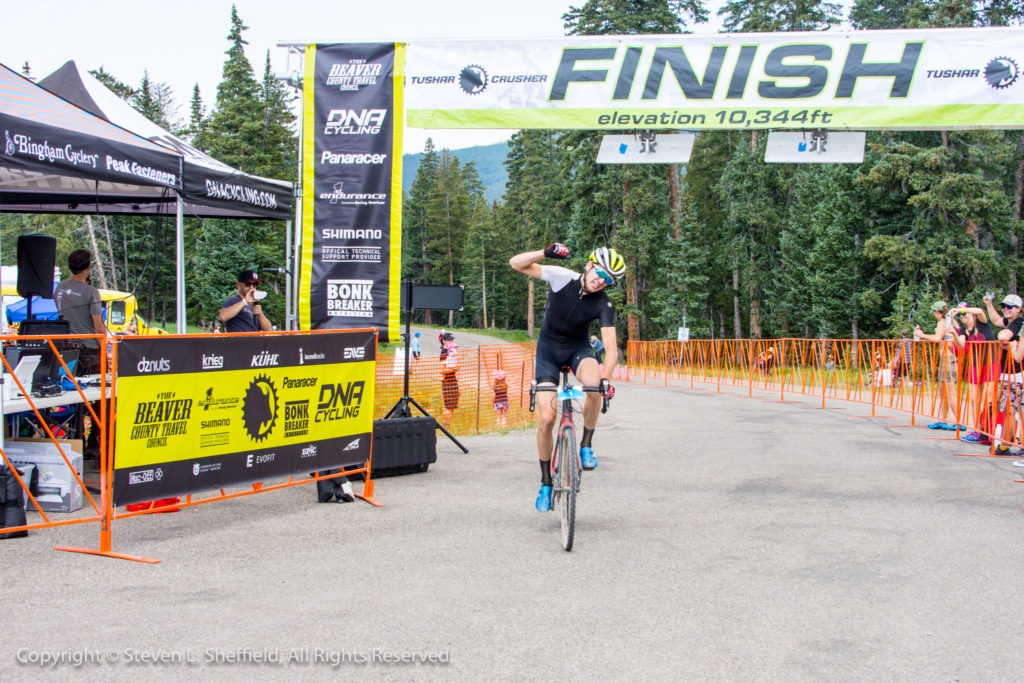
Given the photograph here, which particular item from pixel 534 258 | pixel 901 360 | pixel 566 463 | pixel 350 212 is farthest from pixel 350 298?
pixel 901 360

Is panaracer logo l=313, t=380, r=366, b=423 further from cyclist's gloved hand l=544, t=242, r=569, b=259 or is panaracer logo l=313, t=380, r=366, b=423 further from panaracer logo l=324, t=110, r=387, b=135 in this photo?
panaracer logo l=324, t=110, r=387, b=135

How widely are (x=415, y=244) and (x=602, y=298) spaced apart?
116 meters

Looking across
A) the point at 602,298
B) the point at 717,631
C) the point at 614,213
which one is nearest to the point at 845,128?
the point at 602,298

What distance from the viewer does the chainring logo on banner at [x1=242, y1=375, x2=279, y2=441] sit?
6941mm

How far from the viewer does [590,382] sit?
22.1 feet

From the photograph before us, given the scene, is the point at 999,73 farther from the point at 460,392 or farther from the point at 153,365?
the point at 153,365

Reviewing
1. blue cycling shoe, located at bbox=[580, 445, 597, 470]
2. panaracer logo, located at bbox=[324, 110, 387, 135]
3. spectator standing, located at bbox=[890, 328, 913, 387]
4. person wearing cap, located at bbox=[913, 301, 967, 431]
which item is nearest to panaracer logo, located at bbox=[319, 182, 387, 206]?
panaracer logo, located at bbox=[324, 110, 387, 135]

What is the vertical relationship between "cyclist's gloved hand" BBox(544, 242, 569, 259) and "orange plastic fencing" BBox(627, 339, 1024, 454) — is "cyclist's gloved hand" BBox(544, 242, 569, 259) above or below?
above

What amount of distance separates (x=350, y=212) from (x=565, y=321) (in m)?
3.96

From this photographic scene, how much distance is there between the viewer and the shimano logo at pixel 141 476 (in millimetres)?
6043

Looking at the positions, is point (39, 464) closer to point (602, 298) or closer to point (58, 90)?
point (602, 298)

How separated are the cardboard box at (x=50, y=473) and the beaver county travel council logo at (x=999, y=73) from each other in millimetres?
11404

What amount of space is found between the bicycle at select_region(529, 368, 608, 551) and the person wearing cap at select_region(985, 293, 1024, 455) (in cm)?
697

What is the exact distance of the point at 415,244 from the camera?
122m
